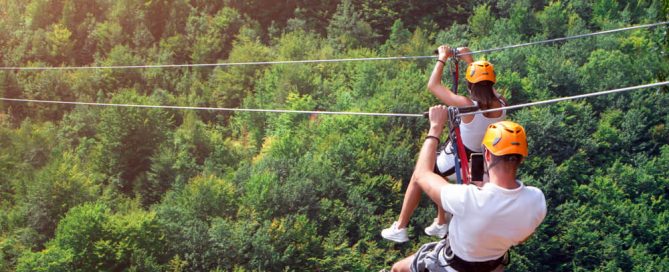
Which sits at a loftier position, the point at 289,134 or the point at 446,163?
the point at 446,163

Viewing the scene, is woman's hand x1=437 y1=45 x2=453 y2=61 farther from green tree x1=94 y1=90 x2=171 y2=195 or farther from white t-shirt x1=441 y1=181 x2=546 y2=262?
green tree x1=94 y1=90 x2=171 y2=195

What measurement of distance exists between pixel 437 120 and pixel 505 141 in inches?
24.2

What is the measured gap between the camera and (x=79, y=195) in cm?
3089

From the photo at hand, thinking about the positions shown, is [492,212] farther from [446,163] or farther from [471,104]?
[446,163]

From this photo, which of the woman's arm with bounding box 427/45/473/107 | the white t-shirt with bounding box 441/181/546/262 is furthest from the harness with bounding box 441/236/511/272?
the woman's arm with bounding box 427/45/473/107

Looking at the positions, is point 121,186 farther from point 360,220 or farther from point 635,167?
point 635,167

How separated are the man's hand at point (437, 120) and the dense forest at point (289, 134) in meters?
10.8

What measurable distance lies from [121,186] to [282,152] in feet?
28.2

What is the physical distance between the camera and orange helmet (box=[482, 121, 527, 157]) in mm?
4621

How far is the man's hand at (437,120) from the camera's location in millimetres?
5105

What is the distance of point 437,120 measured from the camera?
5148 millimetres

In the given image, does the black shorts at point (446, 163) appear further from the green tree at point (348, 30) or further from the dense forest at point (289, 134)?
the green tree at point (348, 30)

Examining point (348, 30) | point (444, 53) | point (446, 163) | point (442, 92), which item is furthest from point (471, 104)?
point (348, 30)

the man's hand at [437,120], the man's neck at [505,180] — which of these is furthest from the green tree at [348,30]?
the man's neck at [505,180]
